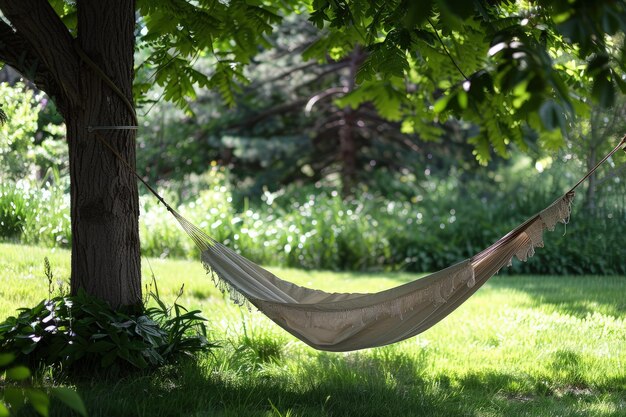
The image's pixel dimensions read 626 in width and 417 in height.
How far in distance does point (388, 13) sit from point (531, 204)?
581 cm

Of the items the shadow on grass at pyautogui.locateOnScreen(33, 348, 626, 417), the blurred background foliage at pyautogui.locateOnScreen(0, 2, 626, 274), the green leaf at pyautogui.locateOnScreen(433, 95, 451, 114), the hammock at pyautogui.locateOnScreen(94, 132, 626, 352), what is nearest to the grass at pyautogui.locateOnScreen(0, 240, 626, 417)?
the shadow on grass at pyautogui.locateOnScreen(33, 348, 626, 417)

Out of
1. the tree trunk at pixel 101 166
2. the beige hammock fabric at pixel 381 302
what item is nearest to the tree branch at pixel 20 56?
the tree trunk at pixel 101 166

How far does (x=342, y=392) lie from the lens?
3229 millimetres

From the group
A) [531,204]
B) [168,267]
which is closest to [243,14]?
[168,267]

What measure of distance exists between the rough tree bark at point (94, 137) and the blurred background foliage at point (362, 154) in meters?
0.78

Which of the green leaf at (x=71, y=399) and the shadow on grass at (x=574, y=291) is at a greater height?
the green leaf at (x=71, y=399)

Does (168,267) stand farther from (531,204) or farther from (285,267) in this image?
(531,204)

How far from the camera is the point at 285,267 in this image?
24.4 feet

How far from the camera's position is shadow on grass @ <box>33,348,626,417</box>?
288 cm

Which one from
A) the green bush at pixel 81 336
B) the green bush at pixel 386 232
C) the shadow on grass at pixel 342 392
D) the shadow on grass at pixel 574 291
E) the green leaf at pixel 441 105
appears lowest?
the shadow on grass at pixel 342 392

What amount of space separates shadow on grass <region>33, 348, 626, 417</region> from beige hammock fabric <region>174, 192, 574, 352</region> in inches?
11.1

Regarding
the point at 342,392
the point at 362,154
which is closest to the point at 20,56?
the point at 342,392

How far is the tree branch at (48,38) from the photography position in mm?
2943

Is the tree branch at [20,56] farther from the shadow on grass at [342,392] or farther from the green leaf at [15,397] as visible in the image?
the green leaf at [15,397]
